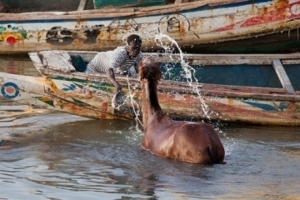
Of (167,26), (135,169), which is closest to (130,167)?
(135,169)

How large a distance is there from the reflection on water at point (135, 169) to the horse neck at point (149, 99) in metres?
0.40

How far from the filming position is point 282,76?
10.1 meters

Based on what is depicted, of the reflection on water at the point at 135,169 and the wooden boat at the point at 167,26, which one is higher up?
the wooden boat at the point at 167,26

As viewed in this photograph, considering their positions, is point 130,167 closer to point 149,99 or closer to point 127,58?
point 149,99

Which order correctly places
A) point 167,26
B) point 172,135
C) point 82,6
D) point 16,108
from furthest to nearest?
point 82,6 < point 167,26 < point 16,108 < point 172,135

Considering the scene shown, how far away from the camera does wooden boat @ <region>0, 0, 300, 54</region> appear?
13641mm

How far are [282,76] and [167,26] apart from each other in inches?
183

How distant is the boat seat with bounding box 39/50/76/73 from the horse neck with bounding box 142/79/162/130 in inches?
79.2

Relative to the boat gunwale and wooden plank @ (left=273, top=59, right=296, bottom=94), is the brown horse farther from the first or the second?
wooden plank @ (left=273, top=59, right=296, bottom=94)

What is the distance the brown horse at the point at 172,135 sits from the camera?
7.46 meters

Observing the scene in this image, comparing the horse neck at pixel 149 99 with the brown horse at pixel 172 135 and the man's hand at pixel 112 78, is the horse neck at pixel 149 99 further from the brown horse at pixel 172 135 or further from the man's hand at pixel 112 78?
the man's hand at pixel 112 78

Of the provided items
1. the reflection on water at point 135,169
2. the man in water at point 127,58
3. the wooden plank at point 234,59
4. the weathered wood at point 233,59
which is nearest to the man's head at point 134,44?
the man in water at point 127,58

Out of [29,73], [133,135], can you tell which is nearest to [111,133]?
[133,135]

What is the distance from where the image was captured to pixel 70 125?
10.1 meters
